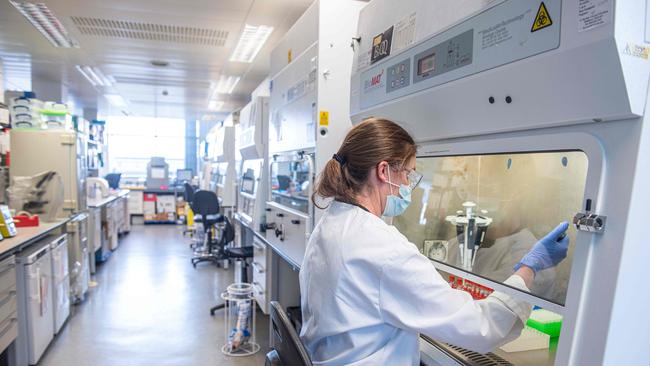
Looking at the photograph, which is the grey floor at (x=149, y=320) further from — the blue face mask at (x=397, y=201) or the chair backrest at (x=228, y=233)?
the blue face mask at (x=397, y=201)

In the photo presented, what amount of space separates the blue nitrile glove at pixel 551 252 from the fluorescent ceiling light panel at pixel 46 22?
414 cm

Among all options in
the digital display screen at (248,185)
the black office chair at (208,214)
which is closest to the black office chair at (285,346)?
the digital display screen at (248,185)

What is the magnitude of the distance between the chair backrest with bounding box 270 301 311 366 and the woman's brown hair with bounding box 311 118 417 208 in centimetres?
35

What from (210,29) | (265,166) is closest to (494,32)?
(265,166)

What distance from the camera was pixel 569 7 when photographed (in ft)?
2.53

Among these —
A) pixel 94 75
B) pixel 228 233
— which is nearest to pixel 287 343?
pixel 228 233

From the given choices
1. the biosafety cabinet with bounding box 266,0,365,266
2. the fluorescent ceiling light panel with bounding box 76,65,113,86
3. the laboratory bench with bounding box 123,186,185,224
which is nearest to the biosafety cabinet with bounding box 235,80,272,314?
the biosafety cabinet with bounding box 266,0,365,266

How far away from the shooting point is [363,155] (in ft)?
3.69

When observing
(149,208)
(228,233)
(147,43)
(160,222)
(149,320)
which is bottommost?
(160,222)

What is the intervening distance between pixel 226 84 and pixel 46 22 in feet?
8.88

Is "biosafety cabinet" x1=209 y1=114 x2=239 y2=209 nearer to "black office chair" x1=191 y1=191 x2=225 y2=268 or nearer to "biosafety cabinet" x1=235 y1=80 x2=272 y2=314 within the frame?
"black office chair" x1=191 y1=191 x2=225 y2=268

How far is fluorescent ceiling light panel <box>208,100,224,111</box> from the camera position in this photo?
26.5ft

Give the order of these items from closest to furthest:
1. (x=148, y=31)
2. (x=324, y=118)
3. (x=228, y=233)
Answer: (x=324, y=118)
(x=148, y=31)
(x=228, y=233)

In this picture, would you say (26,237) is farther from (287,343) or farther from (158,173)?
(158,173)
